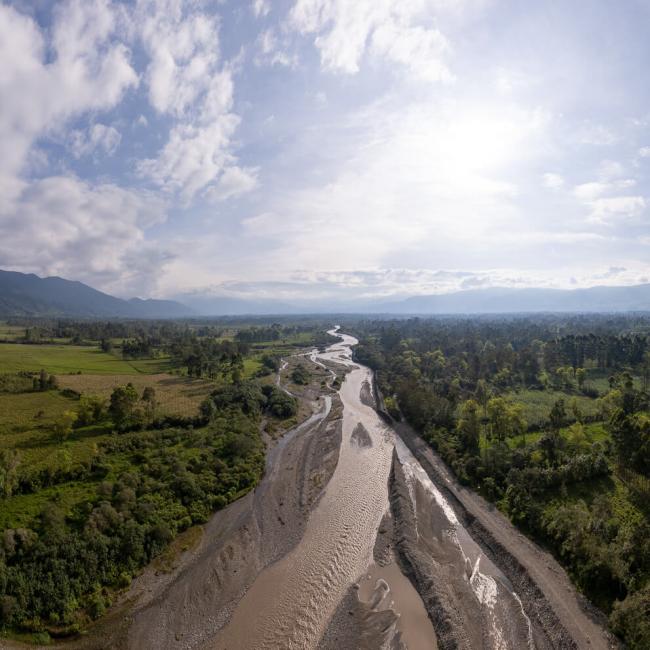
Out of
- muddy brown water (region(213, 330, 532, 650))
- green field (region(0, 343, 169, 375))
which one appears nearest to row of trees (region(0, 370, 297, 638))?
muddy brown water (region(213, 330, 532, 650))

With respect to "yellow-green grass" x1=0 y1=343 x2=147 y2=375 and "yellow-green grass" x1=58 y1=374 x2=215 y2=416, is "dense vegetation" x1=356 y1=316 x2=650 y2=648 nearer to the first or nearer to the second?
"yellow-green grass" x1=58 y1=374 x2=215 y2=416

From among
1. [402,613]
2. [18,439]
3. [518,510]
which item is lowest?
[402,613]

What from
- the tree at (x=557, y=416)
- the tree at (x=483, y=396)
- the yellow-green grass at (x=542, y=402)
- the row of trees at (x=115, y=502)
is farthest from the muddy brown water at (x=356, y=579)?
the yellow-green grass at (x=542, y=402)

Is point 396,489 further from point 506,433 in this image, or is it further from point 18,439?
point 18,439

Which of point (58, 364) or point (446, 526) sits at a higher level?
point (58, 364)

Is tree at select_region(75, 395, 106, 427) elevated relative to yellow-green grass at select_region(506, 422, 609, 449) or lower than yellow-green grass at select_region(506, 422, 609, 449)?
elevated

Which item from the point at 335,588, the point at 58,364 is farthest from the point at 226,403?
the point at 58,364
